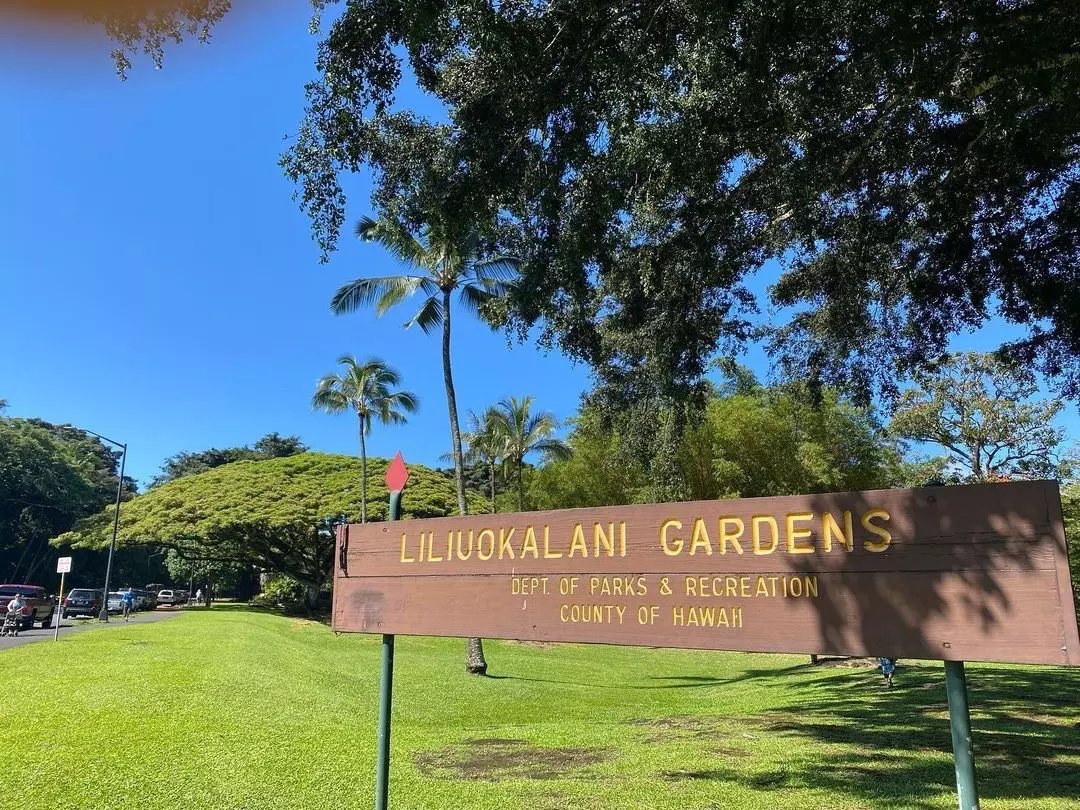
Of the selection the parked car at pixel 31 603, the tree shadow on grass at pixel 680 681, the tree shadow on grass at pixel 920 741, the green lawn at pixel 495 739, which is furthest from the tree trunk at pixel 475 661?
the parked car at pixel 31 603

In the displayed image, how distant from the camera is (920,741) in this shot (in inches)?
298

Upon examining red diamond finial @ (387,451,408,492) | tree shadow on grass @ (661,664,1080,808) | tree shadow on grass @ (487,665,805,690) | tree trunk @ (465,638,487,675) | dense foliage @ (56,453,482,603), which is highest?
dense foliage @ (56,453,482,603)

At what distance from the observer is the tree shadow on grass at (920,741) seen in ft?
18.8

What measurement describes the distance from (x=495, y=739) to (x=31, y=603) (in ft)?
73.5

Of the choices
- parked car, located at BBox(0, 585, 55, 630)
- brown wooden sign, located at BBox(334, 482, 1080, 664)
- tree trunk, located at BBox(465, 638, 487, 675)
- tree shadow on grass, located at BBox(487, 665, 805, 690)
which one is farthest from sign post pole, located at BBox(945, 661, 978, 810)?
parked car, located at BBox(0, 585, 55, 630)

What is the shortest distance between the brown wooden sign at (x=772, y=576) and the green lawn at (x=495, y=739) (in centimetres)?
275

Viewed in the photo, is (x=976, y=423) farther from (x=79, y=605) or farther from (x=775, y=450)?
(x=79, y=605)

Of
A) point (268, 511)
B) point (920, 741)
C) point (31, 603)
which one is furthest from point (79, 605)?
point (920, 741)

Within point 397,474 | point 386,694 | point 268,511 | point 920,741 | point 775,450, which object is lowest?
point 920,741

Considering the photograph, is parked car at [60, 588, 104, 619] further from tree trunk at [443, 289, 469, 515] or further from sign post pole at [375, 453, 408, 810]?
sign post pole at [375, 453, 408, 810]

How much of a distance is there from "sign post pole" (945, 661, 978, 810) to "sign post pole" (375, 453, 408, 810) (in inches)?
108

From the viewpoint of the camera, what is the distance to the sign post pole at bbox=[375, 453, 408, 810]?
4059 millimetres

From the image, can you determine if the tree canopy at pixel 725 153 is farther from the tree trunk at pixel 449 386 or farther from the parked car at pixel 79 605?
the parked car at pixel 79 605

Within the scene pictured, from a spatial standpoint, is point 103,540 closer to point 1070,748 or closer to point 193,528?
point 193,528
